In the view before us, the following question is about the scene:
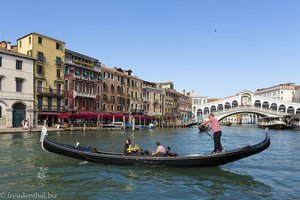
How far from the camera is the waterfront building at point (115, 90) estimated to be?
130ft

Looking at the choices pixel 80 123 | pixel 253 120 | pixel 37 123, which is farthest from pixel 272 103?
pixel 37 123

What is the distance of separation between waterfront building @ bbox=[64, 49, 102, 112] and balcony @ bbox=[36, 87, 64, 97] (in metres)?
0.98

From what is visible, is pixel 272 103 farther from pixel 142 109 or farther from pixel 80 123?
pixel 80 123

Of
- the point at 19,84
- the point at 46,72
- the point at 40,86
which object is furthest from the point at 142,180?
the point at 46,72

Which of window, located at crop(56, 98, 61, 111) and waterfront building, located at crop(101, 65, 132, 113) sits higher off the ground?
waterfront building, located at crop(101, 65, 132, 113)

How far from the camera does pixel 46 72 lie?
3069cm

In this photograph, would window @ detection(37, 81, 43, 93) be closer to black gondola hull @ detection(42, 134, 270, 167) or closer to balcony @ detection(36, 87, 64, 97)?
balcony @ detection(36, 87, 64, 97)

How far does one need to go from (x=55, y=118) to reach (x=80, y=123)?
2.83 m

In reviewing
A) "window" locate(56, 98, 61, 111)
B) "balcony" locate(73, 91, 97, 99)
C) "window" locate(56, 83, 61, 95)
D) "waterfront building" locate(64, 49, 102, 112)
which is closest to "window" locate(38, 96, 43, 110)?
"window" locate(56, 98, 61, 111)

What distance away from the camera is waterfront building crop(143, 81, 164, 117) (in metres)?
50.4

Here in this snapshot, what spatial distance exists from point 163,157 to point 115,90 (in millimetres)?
32918

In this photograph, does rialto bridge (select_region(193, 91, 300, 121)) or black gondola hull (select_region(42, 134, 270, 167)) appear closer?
black gondola hull (select_region(42, 134, 270, 167))

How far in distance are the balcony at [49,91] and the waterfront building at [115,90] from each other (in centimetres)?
801

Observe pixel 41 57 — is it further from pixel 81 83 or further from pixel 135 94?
pixel 135 94
